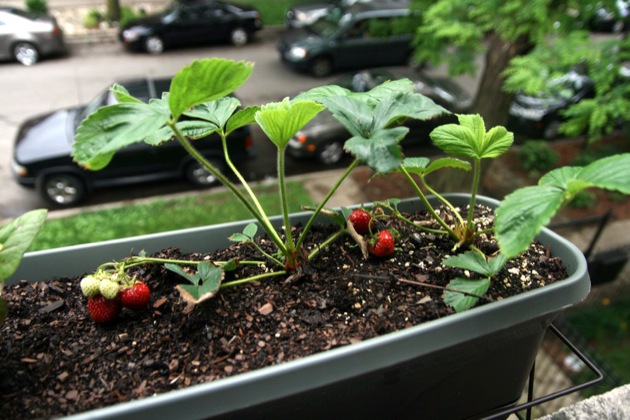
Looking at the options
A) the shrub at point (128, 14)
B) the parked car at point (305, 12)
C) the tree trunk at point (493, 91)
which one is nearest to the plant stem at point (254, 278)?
the tree trunk at point (493, 91)

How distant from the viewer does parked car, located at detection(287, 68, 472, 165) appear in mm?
4090

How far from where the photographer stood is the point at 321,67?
20.3ft

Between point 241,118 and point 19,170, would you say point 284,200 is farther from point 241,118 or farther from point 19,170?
point 19,170

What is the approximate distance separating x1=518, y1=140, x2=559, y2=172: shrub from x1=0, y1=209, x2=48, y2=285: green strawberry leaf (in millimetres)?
4628

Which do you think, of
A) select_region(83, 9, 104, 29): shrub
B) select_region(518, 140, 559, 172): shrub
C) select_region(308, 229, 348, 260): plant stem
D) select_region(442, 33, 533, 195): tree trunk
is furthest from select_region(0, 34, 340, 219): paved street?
select_region(308, 229, 348, 260): plant stem

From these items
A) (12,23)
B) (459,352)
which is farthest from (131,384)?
(12,23)

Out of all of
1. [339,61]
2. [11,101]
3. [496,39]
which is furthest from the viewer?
[339,61]

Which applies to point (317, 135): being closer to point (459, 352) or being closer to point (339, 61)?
point (339, 61)

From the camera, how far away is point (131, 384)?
613 mm

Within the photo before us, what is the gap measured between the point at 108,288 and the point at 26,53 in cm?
720

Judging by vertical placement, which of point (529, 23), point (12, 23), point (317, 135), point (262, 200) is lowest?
point (262, 200)

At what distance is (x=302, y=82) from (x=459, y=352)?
578 cm

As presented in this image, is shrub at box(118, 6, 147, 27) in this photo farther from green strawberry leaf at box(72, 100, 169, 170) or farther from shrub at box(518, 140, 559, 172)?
green strawberry leaf at box(72, 100, 169, 170)

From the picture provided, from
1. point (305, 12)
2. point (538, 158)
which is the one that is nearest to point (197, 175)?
point (538, 158)
